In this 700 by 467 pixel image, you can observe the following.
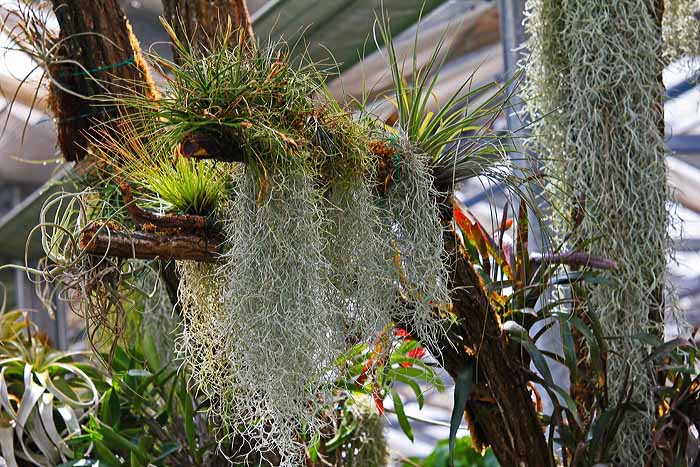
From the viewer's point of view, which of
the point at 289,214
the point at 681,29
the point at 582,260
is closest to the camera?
the point at 289,214

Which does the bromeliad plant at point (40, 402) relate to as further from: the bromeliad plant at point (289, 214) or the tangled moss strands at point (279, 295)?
the tangled moss strands at point (279, 295)

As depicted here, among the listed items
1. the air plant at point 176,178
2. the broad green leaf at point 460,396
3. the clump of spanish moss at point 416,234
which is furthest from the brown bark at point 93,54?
the broad green leaf at point 460,396

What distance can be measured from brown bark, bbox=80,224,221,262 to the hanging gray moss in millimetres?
770

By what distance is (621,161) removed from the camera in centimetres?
167

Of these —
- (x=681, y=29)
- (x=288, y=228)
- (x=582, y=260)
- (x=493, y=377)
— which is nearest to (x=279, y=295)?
(x=288, y=228)

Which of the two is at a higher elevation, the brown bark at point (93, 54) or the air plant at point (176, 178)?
the brown bark at point (93, 54)

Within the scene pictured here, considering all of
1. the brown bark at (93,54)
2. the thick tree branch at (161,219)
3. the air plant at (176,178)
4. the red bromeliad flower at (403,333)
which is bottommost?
the red bromeliad flower at (403,333)

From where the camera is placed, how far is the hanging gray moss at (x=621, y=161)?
1642mm

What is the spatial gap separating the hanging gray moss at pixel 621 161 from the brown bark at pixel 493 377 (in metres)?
0.26

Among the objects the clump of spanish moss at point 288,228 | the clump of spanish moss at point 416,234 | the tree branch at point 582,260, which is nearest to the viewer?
the clump of spanish moss at point 288,228

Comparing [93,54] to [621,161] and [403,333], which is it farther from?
[621,161]

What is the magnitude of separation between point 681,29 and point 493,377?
109cm

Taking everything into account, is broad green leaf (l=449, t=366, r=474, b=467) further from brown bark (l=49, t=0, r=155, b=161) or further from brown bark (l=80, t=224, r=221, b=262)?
brown bark (l=49, t=0, r=155, b=161)

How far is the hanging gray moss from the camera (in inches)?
64.6
